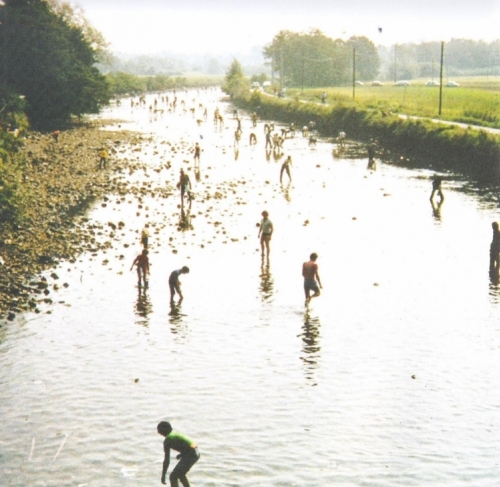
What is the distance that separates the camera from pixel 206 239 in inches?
1476

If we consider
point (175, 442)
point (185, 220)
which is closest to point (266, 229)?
point (185, 220)

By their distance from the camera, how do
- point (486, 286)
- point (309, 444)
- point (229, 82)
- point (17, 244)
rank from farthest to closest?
point (229, 82) → point (17, 244) → point (486, 286) → point (309, 444)

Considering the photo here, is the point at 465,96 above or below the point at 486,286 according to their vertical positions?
above

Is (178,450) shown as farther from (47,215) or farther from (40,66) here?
(40,66)

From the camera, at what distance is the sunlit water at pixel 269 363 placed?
17.3 metres

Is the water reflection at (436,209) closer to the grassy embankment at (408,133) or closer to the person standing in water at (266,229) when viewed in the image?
the grassy embankment at (408,133)

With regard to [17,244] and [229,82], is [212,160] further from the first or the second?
[229,82]

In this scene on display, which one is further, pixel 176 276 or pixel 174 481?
pixel 176 276

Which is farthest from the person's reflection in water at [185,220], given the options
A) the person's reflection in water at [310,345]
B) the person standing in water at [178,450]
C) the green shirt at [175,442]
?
the green shirt at [175,442]

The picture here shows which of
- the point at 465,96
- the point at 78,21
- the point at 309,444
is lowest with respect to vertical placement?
the point at 309,444

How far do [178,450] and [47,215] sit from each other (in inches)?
1090

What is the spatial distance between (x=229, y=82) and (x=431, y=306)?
498 feet

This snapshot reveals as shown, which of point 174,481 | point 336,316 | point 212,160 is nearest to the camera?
point 174,481

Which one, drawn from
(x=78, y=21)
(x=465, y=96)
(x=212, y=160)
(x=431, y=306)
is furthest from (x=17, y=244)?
(x=78, y=21)
